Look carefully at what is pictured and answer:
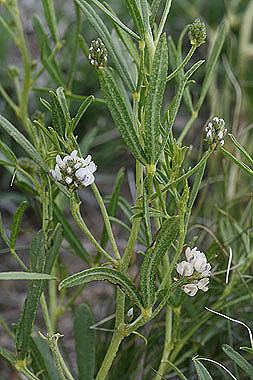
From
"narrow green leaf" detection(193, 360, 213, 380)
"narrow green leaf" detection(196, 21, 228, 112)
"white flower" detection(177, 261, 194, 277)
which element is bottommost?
"narrow green leaf" detection(193, 360, 213, 380)

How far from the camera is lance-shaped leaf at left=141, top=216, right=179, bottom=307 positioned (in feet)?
1.93

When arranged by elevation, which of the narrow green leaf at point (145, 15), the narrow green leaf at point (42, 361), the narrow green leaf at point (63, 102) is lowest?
the narrow green leaf at point (42, 361)

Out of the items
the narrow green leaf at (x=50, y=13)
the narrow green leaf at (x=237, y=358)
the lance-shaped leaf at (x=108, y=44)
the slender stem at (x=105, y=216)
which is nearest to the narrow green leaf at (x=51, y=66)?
the narrow green leaf at (x=50, y=13)

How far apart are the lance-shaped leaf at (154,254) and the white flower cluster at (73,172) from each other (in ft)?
0.25

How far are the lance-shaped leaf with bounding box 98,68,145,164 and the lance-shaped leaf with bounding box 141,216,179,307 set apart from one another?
0.06m

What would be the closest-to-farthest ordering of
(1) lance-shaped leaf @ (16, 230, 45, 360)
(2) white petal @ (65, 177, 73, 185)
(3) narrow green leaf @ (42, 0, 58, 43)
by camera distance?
1. (2) white petal @ (65, 177, 73, 185)
2. (1) lance-shaped leaf @ (16, 230, 45, 360)
3. (3) narrow green leaf @ (42, 0, 58, 43)

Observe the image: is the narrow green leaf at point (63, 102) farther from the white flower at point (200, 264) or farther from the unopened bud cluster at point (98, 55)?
the white flower at point (200, 264)

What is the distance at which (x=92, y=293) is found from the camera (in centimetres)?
129

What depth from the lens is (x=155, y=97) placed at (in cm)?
57

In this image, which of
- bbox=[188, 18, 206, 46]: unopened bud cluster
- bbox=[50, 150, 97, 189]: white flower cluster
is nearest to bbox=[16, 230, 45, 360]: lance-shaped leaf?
bbox=[50, 150, 97, 189]: white flower cluster

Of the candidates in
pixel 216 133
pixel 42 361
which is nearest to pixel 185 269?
pixel 216 133

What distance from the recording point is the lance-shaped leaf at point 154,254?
59 cm

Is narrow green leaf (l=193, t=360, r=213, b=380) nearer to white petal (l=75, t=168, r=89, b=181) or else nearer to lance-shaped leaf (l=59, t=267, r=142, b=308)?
lance-shaped leaf (l=59, t=267, r=142, b=308)

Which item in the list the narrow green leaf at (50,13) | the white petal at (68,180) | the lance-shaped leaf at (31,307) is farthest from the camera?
the narrow green leaf at (50,13)
